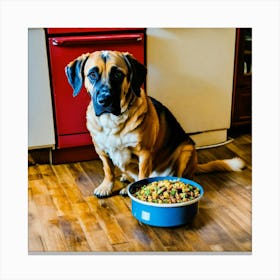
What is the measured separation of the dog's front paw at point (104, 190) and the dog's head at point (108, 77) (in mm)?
365

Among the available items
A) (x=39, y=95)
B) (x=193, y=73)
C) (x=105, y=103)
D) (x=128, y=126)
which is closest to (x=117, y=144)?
(x=128, y=126)

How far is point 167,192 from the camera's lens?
2027 millimetres

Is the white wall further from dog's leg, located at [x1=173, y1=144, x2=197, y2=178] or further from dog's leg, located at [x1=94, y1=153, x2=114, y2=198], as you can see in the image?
dog's leg, located at [x1=94, y1=153, x2=114, y2=198]

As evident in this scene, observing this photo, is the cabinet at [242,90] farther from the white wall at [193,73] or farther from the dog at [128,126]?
the dog at [128,126]

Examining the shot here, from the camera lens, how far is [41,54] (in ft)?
7.33

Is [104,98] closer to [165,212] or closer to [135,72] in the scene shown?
[135,72]

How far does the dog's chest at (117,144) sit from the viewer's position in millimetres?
2135

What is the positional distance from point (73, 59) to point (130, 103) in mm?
348

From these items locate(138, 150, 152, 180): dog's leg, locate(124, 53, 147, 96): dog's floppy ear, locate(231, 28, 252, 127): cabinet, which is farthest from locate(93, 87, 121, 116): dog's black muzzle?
locate(231, 28, 252, 127): cabinet

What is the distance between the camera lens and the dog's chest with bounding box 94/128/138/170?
7.00 ft

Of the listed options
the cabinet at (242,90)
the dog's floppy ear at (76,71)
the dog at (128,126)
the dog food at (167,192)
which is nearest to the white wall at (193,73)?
the cabinet at (242,90)
